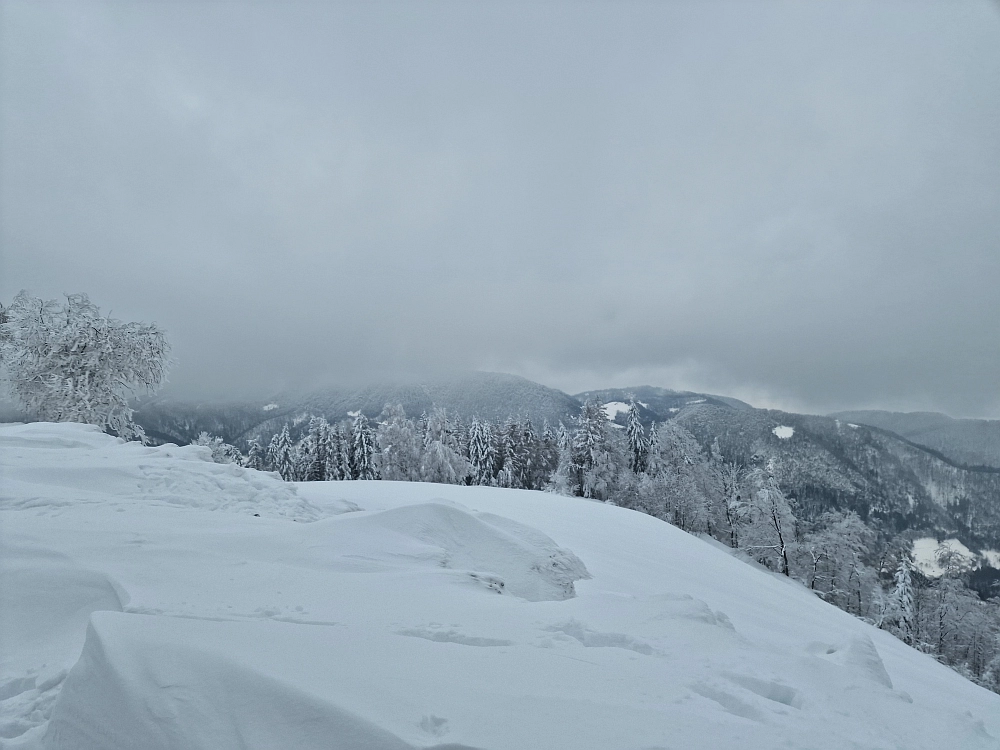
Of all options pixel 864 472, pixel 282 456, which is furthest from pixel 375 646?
pixel 864 472

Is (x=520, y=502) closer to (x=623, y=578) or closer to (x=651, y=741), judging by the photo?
(x=623, y=578)

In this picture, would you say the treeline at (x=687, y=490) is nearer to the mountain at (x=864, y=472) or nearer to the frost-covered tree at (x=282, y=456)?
the frost-covered tree at (x=282, y=456)

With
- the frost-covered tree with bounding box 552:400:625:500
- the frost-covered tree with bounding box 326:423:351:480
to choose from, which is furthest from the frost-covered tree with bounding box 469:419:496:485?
the frost-covered tree with bounding box 326:423:351:480

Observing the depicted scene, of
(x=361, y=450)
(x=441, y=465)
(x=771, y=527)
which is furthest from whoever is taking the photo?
(x=361, y=450)

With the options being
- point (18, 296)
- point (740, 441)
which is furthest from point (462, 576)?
point (740, 441)

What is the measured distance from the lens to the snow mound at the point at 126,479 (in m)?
5.55

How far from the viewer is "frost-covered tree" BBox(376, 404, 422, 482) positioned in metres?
34.1

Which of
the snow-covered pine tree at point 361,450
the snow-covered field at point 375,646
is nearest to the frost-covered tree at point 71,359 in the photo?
the snow-covered field at point 375,646

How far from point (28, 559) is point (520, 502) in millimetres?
9231

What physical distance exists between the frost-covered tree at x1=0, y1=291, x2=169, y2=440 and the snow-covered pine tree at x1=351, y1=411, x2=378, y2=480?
72.2ft

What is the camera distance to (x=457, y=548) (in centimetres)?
560

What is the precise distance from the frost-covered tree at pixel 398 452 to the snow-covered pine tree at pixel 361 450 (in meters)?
3.62

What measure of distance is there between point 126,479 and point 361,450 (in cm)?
3551

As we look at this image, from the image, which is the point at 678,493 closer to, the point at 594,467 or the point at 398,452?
the point at 594,467
